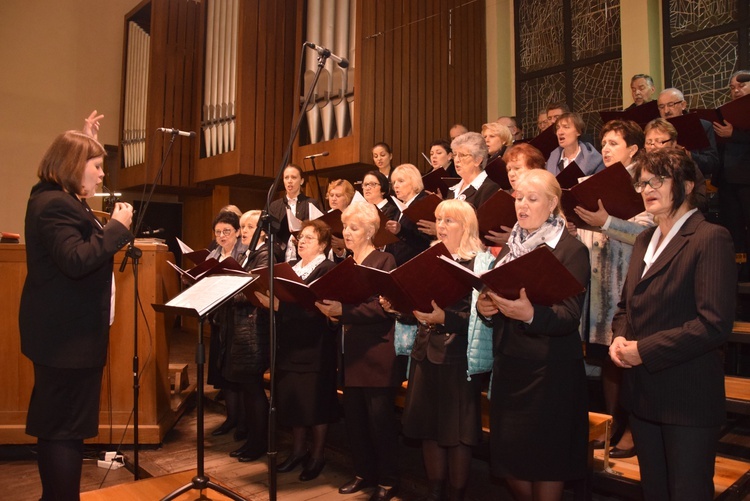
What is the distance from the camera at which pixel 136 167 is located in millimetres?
→ 7586

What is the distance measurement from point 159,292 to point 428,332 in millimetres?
2068

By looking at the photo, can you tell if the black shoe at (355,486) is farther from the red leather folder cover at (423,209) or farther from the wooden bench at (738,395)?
the wooden bench at (738,395)

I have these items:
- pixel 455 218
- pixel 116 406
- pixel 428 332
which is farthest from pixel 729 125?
pixel 116 406

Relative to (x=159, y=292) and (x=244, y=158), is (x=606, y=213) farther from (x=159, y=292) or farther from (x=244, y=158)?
(x=244, y=158)

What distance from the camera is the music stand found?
2.09 m

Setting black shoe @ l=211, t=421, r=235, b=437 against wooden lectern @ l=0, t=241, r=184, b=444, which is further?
black shoe @ l=211, t=421, r=235, b=437

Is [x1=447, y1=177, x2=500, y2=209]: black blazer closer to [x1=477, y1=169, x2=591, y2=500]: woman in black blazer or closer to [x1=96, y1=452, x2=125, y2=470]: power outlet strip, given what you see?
[x1=477, y1=169, x2=591, y2=500]: woman in black blazer

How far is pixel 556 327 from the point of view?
6.51 feet

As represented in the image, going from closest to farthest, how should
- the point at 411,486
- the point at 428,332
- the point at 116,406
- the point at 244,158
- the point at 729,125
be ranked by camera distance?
1. the point at 428,332
2. the point at 411,486
3. the point at 729,125
4. the point at 116,406
5. the point at 244,158

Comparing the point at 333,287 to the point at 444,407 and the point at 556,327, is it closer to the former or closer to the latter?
the point at 444,407

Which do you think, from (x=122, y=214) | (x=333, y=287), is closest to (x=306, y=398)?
(x=333, y=287)

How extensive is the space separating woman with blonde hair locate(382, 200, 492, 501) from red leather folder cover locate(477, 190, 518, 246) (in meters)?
0.14

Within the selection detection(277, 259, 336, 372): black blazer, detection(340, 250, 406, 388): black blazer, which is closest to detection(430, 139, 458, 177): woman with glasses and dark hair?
detection(277, 259, 336, 372): black blazer

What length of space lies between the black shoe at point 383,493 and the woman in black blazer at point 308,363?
0.48 m
